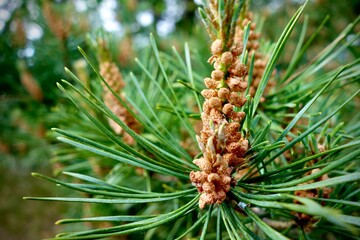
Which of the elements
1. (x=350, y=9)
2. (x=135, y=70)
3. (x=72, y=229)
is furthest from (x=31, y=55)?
(x=350, y=9)

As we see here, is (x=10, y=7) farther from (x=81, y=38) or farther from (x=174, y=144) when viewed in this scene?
(x=174, y=144)

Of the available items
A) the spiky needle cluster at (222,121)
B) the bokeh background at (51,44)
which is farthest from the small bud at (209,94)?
the bokeh background at (51,44)

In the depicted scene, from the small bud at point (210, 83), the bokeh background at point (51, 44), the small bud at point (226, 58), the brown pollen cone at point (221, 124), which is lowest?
the brown pollen cone at point (221, 124)

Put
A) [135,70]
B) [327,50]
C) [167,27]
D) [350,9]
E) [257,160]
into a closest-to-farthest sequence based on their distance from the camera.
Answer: [257,160] → [327,50] → [135,70] → [350,9] → [167,27]

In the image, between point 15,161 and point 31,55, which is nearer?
point 31,55

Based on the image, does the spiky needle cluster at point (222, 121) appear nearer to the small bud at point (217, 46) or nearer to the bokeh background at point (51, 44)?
the small bud at point (217, 46)

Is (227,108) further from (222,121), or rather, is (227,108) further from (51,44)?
(51,44)

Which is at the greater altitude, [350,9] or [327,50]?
[350,9]

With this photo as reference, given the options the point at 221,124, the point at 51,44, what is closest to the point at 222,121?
the point at 221,124

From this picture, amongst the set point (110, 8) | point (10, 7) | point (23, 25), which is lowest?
point (23, 25)
